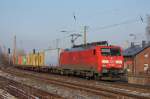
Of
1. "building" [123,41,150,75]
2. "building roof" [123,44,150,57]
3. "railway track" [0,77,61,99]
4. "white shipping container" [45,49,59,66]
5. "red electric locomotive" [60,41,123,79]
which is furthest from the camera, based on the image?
"building roof" [123,44,150,57]

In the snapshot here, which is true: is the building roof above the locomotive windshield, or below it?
above

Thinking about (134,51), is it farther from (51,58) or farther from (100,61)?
(100,61)

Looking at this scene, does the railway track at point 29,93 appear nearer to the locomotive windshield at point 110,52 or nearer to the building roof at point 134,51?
the locomotive windshield at point 110,52

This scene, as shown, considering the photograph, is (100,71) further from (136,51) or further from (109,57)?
(136,51)

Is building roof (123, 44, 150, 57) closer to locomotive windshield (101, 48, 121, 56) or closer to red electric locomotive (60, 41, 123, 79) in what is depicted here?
red electric locomotive (60, 41, 123, 79)

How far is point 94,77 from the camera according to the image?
106ft

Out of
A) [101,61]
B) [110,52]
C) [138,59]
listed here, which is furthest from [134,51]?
[101,61]

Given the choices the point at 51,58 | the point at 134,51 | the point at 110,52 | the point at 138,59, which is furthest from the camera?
the point at 134,51

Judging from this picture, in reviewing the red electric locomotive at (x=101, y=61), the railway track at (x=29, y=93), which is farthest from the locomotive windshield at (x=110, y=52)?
the railway track at (x=29, y=93)

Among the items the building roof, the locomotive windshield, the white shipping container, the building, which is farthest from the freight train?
the building roof

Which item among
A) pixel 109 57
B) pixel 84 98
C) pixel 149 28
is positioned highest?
pixel 149 28

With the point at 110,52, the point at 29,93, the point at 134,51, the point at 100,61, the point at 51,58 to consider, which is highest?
the point at 134,51

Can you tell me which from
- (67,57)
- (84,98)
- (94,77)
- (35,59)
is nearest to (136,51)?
(35,59)

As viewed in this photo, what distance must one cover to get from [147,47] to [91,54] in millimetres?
43262
